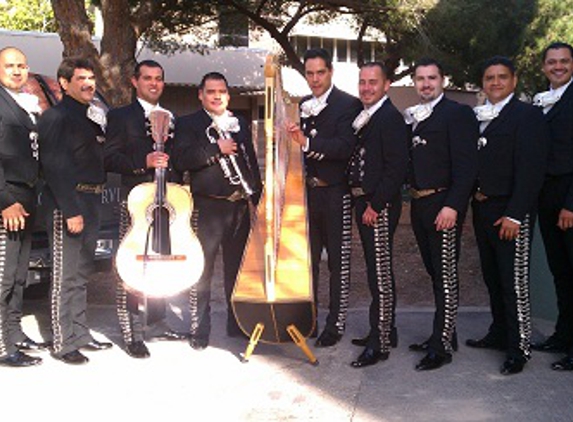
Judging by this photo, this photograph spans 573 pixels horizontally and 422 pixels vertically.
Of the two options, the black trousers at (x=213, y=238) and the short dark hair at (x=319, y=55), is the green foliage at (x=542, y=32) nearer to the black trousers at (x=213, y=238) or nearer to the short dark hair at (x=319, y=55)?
the short dark hair at (x=319, y=55)

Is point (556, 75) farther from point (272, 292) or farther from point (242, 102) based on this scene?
point (242, 102)

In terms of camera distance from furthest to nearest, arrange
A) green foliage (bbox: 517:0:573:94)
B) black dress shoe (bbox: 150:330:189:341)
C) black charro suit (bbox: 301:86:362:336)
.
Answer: green foliage (bbox: 517:0:573:94) → black dress shoe (bbox: 150:330:189:341) → black charro suit (bbox: 301:86:362:336)

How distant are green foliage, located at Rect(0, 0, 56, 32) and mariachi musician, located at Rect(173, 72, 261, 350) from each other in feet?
77.0

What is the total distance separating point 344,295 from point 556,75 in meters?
2.20

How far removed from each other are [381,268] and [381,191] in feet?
1.88

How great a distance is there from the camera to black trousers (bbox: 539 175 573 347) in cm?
534

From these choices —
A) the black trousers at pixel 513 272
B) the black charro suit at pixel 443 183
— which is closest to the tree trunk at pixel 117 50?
the black charro suit at pixel 443 183

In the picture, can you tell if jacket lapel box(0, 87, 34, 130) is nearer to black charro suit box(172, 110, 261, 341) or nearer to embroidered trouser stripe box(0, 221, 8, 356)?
embroidered trouser stripe box(0, 221, 8, 356)

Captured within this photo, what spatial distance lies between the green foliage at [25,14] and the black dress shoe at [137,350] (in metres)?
23.8

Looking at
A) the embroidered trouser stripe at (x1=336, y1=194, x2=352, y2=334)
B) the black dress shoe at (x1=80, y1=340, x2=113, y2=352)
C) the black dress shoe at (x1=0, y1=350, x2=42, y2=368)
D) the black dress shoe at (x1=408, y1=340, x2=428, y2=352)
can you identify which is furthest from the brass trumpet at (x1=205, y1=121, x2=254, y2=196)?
the black dress shoe at (x1=0, y1=350, x2=42, y2=368)

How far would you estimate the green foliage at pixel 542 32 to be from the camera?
47.4ft

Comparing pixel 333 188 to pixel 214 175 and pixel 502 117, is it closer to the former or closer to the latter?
pixel 214 175

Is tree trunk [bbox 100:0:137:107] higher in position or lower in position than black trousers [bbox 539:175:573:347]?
higher

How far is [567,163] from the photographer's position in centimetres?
524
